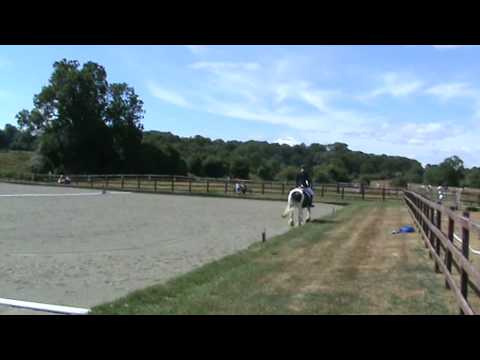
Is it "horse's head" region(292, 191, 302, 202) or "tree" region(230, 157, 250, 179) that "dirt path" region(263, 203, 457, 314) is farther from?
"tree" region(230, 157, 250, 179)

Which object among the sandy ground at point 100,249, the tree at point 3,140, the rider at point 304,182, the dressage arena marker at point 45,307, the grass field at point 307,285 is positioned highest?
the tree at point 3,140

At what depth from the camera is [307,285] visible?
7527 mm

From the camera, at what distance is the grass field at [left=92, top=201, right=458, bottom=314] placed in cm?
617

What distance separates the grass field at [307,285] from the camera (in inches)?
243

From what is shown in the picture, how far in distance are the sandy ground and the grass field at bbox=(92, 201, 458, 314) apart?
0.77 meters

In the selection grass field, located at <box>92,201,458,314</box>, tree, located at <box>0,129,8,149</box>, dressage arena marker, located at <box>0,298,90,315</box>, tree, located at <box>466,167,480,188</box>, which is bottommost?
dressage arena marker, located at <box>0,298,90,315</box>

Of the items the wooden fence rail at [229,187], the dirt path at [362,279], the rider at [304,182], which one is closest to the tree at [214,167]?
the wooden fence rail at [229,187]

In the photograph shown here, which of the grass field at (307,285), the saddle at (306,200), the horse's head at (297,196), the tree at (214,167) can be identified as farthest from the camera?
the tree at (214,167)

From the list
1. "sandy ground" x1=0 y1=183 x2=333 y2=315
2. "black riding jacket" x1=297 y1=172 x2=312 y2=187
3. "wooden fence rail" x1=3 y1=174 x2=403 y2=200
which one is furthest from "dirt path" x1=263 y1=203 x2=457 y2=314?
"wooden fence rail" x1=3 y1=174 x2=403 y2=200

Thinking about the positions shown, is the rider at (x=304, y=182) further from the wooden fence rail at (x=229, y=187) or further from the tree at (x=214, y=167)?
the tree at (x=214, y=167)

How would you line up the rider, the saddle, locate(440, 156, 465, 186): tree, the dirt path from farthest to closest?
locate(440, 156, 465, 186): tree < the rider < the saddle < the dirt path

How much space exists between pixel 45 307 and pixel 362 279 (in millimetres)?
4450

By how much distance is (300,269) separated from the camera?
29.5 ft
